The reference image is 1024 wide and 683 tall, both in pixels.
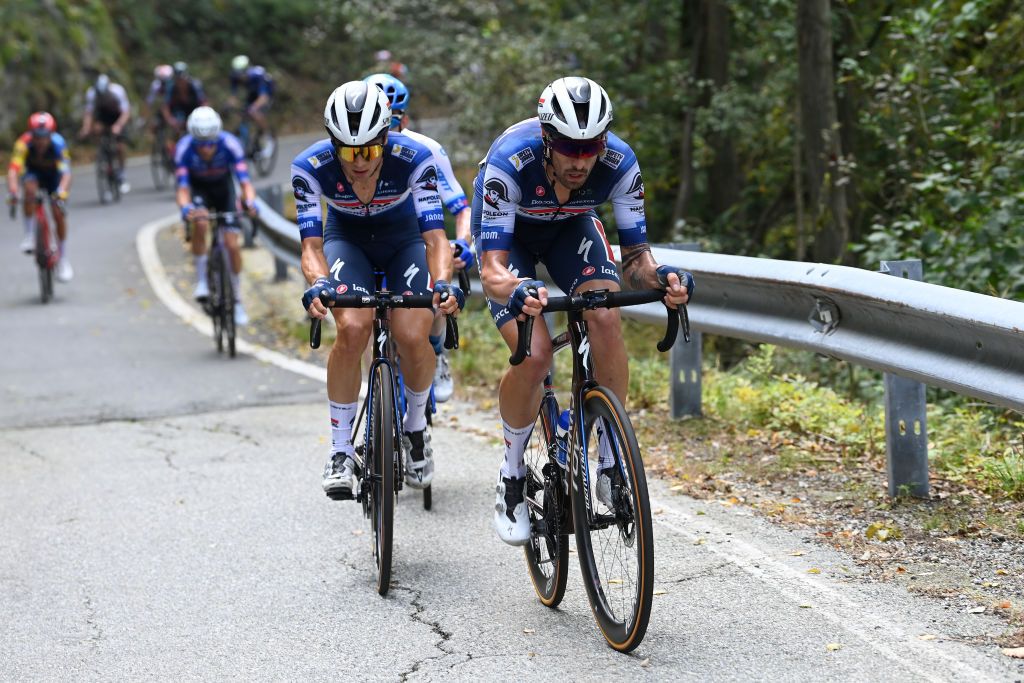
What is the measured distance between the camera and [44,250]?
15508 millimetres

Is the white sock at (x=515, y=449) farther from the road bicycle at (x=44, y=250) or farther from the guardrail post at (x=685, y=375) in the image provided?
the road bicycle at (x=44, y=250)

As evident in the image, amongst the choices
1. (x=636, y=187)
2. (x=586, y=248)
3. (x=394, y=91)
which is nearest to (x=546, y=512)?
(x=586, y=248)

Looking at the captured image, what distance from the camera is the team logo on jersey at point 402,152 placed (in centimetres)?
647

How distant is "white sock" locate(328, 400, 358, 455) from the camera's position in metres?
6.11

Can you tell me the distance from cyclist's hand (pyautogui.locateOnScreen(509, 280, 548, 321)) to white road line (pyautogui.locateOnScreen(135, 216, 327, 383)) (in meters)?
6.20

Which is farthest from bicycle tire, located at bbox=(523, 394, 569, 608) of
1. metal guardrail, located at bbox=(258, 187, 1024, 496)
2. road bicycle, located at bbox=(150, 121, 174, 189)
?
road bicycle, located at bbox=(150, 121, 174, 189)

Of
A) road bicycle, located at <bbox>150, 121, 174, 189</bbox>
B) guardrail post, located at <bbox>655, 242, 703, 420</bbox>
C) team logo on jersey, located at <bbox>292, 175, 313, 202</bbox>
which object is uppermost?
road bicycle, located at <bbox>150, 121, 174, 189</bbox>

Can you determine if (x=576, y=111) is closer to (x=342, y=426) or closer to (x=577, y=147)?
(x=577, y=147)

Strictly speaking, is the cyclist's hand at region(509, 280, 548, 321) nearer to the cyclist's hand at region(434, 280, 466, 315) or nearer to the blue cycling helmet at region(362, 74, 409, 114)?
the cyclist's hand at region(434, 280, 466, 315)

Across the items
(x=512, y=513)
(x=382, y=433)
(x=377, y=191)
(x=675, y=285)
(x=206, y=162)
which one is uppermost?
(x=206, y=162)

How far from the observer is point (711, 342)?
14320 millimetres

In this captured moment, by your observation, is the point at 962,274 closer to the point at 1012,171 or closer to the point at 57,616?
the point at 1012,171

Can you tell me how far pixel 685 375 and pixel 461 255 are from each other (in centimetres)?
167

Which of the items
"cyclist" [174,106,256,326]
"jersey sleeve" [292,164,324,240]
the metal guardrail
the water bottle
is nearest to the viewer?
the water bottle
